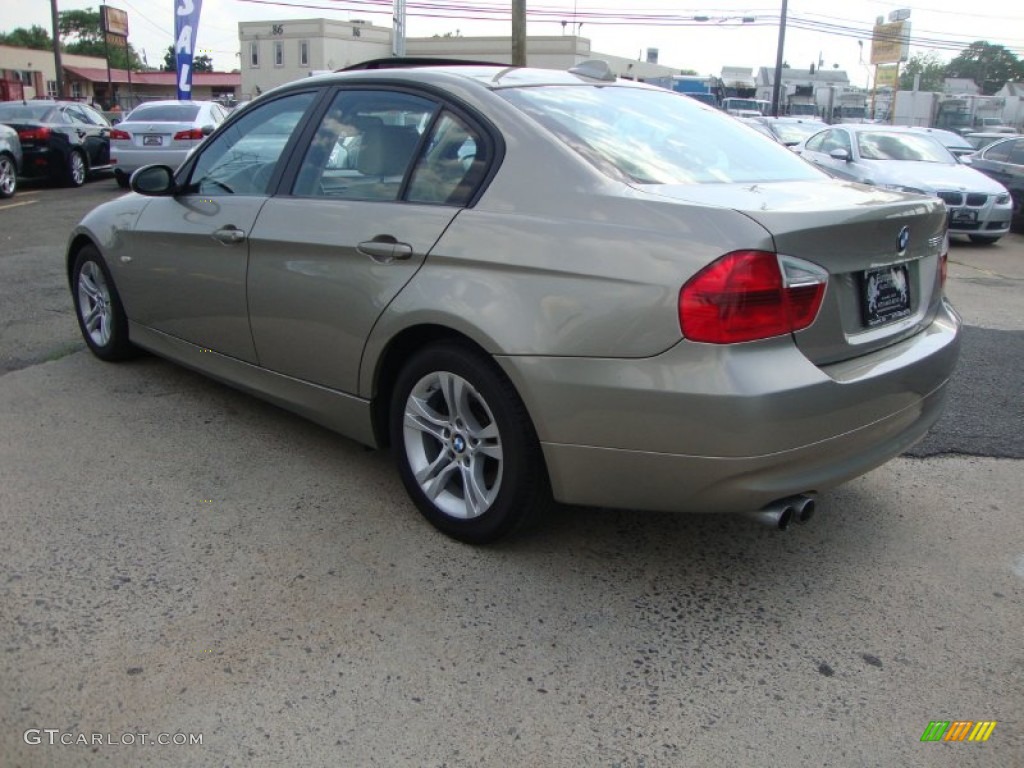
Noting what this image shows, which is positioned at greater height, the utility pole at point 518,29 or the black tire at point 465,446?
the utility pole at point 518,29

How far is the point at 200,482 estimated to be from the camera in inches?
151

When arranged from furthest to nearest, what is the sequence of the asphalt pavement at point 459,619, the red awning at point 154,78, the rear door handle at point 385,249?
the red awning at point 154,78, the rear door handle at point 385,249, the asphalt pavement at point 459,619

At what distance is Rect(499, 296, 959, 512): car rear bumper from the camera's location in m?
2.60

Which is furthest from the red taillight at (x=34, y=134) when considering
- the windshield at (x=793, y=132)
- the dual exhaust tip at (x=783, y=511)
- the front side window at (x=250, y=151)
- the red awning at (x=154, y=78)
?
the red awning at (x=154, y=78)

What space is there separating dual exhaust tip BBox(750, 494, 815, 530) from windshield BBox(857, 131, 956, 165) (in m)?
11.0


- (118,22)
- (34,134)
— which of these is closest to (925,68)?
(118,22)

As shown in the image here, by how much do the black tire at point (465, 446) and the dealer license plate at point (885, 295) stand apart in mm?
1167

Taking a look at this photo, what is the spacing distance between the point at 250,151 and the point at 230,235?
468 mm

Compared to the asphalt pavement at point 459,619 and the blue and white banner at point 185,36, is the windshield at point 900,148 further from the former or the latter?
the blue and white banner at point 185,36

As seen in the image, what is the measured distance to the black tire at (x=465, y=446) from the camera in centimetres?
301

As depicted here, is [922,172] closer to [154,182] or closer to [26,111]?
[154,182]

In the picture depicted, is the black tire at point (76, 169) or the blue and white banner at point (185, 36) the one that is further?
the blue and white banner at point (185, 36)

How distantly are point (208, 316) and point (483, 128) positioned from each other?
1.79 meters

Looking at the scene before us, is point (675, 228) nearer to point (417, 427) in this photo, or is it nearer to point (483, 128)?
point (483, 128)
